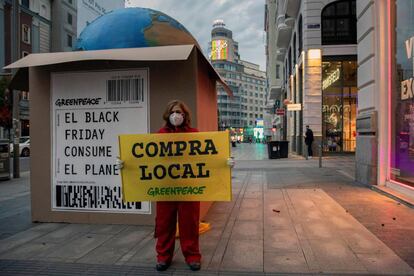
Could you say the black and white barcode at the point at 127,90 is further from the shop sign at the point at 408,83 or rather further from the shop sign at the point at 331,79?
the shop sign at the point at 331,79

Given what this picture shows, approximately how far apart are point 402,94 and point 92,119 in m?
6.62

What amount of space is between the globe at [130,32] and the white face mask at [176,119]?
2.30 meters

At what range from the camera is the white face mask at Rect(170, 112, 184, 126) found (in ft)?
15.2

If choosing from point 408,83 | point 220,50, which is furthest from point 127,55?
point 220,50

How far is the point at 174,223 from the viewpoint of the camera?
475 cm

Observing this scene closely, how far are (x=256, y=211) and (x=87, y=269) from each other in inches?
148

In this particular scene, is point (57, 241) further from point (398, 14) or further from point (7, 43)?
point (7, 43)

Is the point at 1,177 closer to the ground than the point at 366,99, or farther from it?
closer to the ground

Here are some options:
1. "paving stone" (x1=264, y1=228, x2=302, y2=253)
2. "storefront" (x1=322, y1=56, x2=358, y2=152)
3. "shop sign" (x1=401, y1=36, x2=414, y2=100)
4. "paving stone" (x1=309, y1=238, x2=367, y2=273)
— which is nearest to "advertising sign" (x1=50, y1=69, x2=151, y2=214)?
"paving stone" (x1=264, y1=228, x2=302, y2=253)

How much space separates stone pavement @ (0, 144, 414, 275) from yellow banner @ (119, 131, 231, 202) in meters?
0.80

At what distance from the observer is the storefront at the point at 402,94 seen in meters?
8.56

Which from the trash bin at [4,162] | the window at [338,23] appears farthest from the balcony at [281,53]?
the trash bin at [4,162]

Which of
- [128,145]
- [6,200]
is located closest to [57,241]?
[128,145]

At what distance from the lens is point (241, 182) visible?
1175cm
